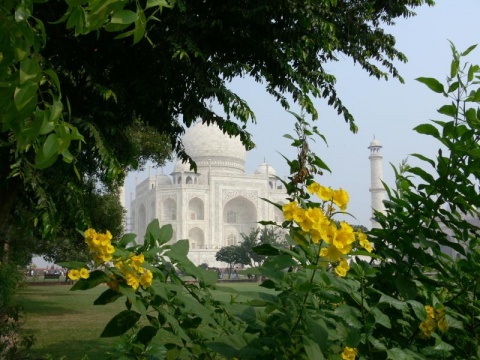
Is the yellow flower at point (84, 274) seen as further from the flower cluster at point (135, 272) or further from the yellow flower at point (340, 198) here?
the yellow flower at point (340, 198)

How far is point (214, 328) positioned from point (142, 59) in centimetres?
318

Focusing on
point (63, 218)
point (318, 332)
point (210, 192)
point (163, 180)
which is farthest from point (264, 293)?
point (163, 180)

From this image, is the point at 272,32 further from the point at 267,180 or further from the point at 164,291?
the point at 267,180

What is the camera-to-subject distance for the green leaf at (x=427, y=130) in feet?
4.34

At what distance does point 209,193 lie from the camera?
41812mm

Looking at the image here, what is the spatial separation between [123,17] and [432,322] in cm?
94

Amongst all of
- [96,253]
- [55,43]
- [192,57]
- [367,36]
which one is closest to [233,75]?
[192,57]

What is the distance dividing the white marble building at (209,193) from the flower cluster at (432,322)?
39.6m

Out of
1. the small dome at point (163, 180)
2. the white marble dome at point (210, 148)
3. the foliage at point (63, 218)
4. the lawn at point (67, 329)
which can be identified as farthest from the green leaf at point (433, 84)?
the small dome at point (163, 180)

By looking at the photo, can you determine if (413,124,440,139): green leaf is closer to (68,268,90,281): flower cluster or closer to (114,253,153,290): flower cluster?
(114,253,153,290): flower cluster

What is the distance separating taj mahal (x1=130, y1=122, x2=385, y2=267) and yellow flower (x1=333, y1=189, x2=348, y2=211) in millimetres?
39857

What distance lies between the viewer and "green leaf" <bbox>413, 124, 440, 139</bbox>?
4.34 ft

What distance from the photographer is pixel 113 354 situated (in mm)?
1276

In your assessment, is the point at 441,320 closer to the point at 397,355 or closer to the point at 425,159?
the point at 397,355
